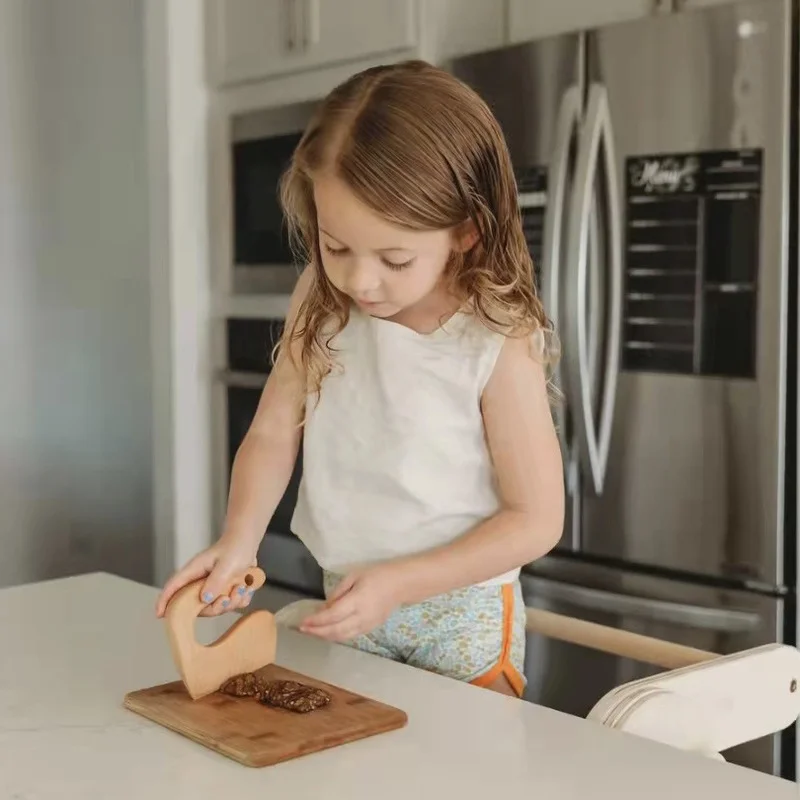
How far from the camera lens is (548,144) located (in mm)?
2139

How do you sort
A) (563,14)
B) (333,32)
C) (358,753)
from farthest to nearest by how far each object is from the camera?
1. (333,32)
2. (563,14)
3. (358,753)

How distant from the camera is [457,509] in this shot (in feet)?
3.90

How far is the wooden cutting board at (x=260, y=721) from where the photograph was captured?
2.91ft

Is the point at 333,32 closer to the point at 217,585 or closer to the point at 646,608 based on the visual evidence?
the point at 646,608

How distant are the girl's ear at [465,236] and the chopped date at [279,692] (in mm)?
429

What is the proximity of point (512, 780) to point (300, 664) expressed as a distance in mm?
358

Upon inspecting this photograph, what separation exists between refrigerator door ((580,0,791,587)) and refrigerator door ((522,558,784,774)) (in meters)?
0.04

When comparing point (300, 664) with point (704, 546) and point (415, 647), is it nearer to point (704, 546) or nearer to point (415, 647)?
point (415, 647)

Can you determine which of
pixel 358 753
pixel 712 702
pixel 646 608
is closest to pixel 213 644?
pixel 358 753

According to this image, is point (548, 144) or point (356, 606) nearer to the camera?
point (356, 606)

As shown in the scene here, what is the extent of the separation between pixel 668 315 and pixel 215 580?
3.79 feet

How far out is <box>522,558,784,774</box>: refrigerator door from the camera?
1919mm

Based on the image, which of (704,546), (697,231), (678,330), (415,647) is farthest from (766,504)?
(415,647)

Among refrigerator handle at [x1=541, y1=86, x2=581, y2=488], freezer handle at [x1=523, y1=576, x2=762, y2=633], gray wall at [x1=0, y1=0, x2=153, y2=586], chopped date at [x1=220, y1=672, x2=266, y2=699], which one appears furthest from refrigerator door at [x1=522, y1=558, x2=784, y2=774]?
gray wall at [x1=0, y1=0, x2=153, y2=586]
